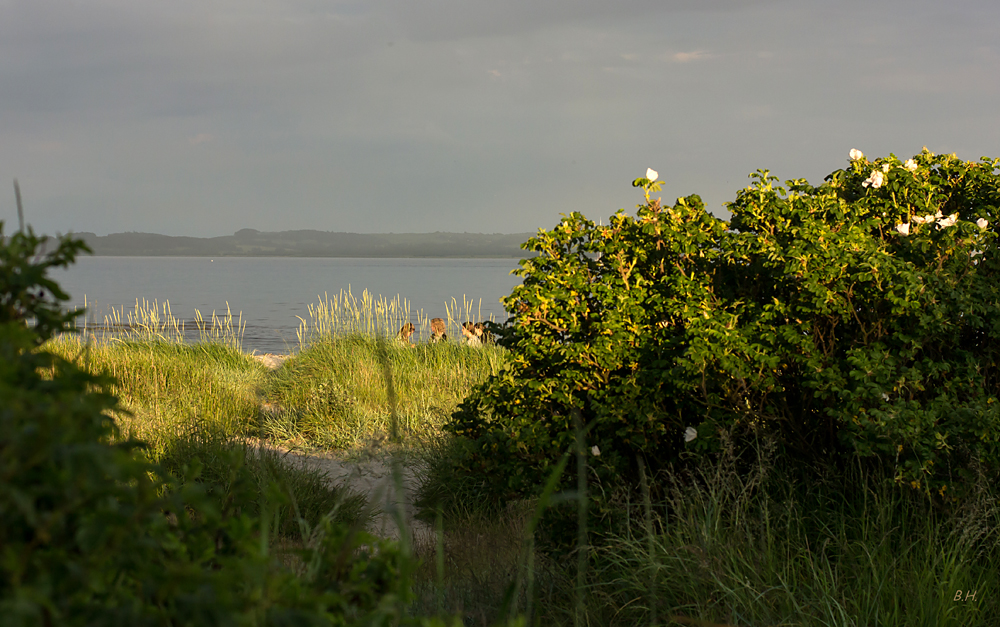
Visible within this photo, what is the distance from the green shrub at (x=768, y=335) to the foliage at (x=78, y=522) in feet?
9.52

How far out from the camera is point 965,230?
13.0 ft

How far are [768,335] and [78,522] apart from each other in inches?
137

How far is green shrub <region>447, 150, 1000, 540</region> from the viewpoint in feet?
12.1

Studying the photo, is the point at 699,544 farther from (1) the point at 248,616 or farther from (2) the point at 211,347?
(2) the point at 211,347

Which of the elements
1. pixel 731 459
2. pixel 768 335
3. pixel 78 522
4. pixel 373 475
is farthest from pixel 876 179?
pixel 373 475

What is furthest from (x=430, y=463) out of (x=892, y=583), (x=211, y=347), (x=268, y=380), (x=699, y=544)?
(x=211, y=347)

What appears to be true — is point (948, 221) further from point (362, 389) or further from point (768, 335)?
point (362, 389)

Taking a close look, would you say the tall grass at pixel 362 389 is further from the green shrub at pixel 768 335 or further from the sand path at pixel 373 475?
the green shrub at pixel 768 335

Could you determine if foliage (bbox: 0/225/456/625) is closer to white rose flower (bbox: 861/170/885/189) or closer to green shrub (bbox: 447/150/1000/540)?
green shrub (bbox: 447/150/1000/540)

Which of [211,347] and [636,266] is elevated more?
[636,266]

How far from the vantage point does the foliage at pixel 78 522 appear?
37.3 inches

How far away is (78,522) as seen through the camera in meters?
1.05

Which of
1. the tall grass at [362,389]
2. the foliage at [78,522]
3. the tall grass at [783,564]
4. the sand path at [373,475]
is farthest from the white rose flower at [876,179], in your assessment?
the tall grass at [362,389]

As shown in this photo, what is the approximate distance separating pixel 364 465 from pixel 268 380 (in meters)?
3.70
